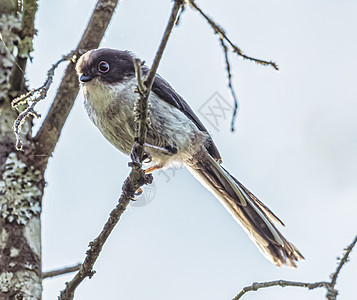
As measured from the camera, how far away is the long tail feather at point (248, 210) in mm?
4051

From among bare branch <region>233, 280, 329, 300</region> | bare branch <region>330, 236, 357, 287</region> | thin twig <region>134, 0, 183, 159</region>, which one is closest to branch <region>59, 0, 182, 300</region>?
thin twig <region>134, 0, 183, 159</region>

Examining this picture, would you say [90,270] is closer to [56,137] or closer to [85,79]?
[56,137]

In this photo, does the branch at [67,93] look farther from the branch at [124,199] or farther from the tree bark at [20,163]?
the branch at [124,199]

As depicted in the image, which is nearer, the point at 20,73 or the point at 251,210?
the point at 20,73

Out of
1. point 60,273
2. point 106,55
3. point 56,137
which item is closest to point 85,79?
point 106,55

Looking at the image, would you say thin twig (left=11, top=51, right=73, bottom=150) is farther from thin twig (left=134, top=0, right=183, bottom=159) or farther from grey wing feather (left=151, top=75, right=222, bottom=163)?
grey wing feather (left=151, top=75, right=222, bottom=163)

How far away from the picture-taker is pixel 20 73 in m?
3.32

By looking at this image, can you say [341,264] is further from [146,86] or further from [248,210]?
[248,210]

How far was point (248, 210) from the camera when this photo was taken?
4348 mm

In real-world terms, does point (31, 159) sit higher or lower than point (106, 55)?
lower

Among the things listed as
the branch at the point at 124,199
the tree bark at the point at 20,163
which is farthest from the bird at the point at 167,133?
the branch at the point at 124,199

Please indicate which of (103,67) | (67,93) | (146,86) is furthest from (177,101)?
(146,86)

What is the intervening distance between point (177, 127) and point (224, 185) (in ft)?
2.50

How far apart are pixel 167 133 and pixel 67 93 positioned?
83cm
